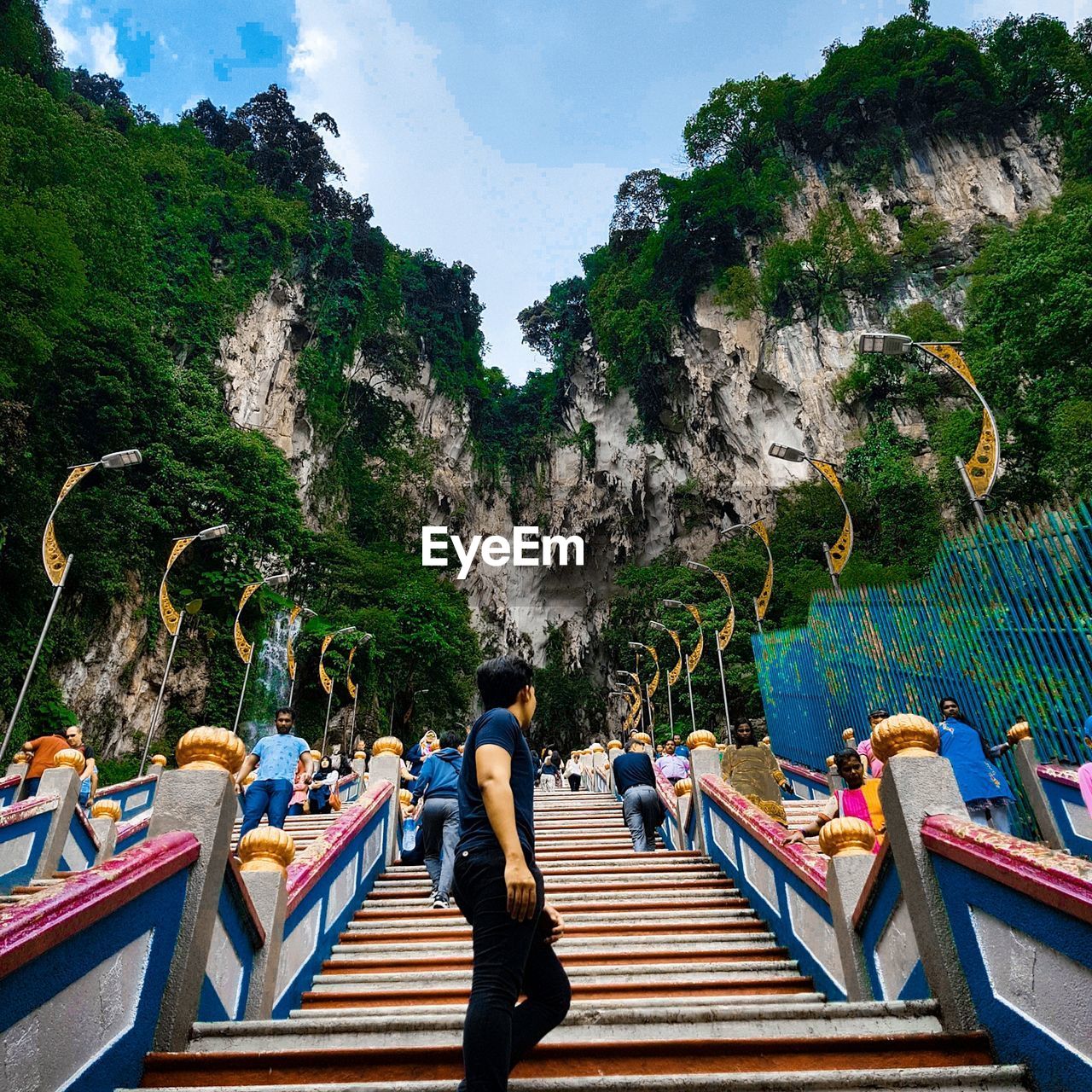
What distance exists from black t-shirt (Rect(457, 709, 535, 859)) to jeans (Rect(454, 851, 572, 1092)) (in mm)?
96

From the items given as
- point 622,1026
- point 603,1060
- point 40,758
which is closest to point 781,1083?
point 603,1060

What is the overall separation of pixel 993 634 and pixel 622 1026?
675cm

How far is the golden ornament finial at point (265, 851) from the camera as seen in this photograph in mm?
3234

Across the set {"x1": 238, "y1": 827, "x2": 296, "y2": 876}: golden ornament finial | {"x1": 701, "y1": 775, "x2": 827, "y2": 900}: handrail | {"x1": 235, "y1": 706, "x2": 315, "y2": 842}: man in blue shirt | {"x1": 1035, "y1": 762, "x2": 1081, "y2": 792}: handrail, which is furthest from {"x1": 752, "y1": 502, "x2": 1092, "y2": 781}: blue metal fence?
{"x1": 235, "y1": 706, "x2": 315, "y2": 842}: man in blue shirt

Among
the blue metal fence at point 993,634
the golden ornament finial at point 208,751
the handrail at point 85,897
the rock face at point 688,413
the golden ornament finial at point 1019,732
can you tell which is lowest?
the handrail at point 85,897

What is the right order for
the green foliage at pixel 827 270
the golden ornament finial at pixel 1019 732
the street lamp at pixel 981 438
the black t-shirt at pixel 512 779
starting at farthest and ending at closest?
1. the green foliage at pixel 827 270
2. the street lamp at pixel 981 438
3. the golden ornament finial at pixel 1019 732
4. the black t-shirt at pixel 512 779

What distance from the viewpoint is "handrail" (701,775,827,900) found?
11.8 ft

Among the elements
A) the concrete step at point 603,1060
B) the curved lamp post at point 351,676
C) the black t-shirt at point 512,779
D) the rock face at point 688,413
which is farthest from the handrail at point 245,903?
the rock face at point 688,413

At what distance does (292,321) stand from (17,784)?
28858mm

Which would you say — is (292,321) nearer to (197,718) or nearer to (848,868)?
(197,718)

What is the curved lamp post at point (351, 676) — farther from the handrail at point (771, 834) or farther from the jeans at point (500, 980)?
the jeans at point (500, 980)

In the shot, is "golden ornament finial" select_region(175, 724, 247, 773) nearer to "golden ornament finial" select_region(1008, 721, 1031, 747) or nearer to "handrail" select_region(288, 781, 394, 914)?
"handrail" select_region(288, 781, 394, 914)

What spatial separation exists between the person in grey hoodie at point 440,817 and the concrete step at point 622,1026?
2.29 metres

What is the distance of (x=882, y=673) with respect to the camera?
9.80m
